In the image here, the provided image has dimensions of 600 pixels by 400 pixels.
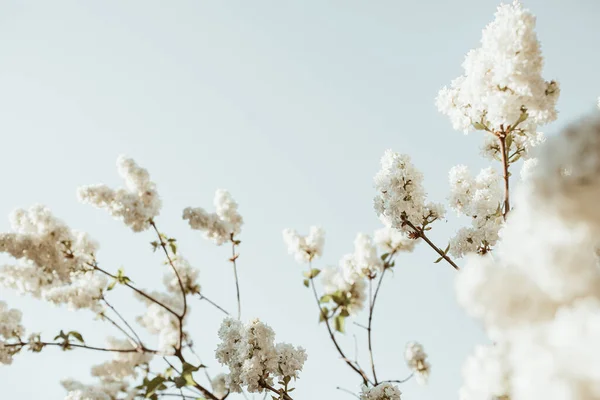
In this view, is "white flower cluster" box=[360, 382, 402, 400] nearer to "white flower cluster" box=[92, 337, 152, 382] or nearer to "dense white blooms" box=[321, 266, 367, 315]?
"dense white blooms" box=[321, 266, 367, 315]

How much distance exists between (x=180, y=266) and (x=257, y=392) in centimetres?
172

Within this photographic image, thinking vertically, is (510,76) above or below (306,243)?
above

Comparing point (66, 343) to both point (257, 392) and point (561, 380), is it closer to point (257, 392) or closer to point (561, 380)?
point (257, 392)

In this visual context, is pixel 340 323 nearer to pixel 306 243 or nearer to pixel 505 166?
pixel 306 243

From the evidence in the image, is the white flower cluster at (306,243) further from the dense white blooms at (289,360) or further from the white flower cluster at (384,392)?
the white flower cluster at (384,392)

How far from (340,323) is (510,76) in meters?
1.59

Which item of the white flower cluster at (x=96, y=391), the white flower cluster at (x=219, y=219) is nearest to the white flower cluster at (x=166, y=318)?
the white flower cluster at (x=96, y=391)

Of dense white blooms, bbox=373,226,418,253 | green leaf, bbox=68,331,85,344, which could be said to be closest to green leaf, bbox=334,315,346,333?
dense white blooms, bbox=373,226,418,253

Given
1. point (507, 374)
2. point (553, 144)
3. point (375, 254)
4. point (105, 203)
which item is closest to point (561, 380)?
point (507, 374)

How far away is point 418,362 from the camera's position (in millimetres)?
2566

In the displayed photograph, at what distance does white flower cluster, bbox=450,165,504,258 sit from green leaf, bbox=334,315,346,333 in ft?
4.07

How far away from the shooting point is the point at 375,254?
261 centimetres

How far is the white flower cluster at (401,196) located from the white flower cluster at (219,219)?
1.23 metres

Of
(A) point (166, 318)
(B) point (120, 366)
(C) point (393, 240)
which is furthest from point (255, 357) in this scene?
(B) point (120, 366)
